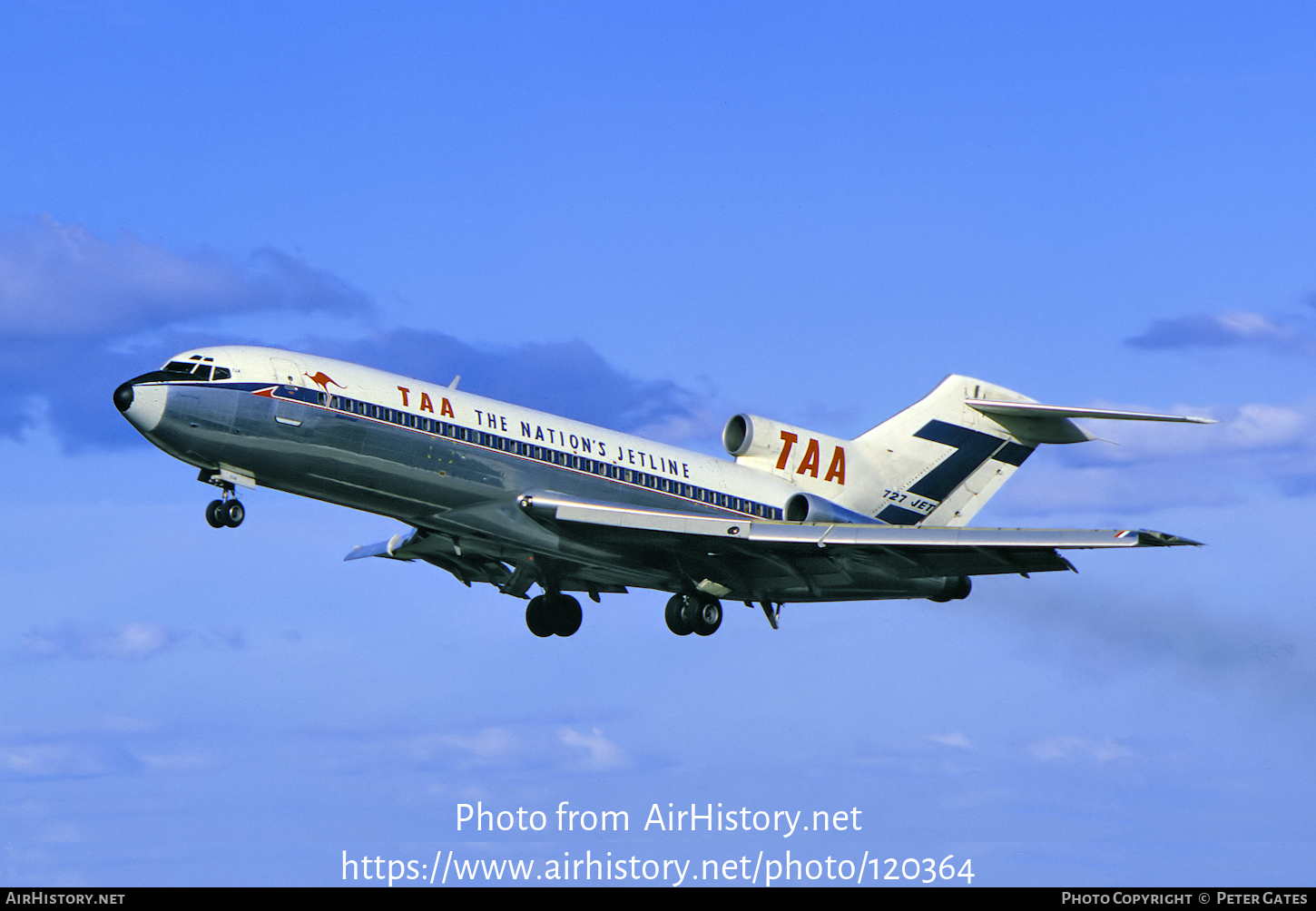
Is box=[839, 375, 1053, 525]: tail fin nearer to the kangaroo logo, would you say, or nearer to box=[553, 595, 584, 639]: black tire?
box=[553, 595, 584, 639]: black tire

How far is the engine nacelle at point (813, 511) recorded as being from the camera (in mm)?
34156

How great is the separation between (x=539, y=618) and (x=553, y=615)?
0.33 metres

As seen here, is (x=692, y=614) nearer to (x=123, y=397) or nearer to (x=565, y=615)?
(x=565, y=615)

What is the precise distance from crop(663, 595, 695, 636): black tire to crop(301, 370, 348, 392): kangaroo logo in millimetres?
8595

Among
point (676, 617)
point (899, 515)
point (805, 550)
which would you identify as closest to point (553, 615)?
point (676, 617)

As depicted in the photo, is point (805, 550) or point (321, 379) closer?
point (321, 379)

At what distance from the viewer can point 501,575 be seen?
115ft

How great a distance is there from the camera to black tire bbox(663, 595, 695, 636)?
3322 centimetres

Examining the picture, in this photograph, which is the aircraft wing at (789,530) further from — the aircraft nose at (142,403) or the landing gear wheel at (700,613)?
the aircraft nose at (142,403)

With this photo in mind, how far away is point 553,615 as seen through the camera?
35719 millimetres

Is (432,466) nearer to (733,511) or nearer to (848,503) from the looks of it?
(733,511)

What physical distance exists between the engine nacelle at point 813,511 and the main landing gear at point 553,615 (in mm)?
5265

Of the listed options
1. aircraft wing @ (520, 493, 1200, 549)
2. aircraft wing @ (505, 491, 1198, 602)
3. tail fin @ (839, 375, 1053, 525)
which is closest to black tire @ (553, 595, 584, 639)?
aircraft wing @ (505, 491, 1198, 602)
